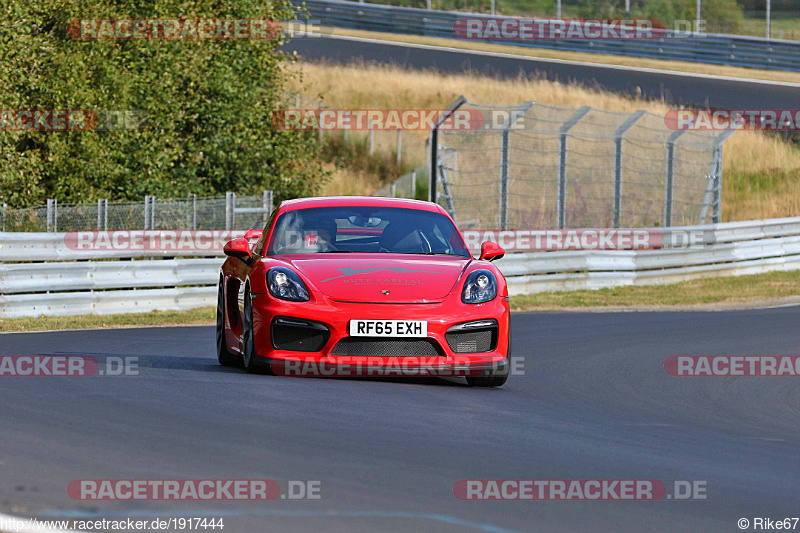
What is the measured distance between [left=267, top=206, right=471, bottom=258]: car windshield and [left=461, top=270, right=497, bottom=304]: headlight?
641 mm

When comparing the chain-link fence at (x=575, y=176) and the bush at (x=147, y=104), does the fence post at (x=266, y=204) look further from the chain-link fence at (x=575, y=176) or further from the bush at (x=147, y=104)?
the bush at (x=147, y=104)

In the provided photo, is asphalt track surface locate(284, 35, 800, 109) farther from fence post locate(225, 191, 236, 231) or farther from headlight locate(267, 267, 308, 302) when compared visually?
headlight locate(267, 267, 308, 302)

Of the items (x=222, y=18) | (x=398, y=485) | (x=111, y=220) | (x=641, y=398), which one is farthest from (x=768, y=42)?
(x=398, y=485)

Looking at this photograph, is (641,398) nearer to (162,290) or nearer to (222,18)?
(162,290)

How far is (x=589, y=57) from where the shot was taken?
42250 millimetres

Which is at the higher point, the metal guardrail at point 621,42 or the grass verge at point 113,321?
the metal guardrail at point 621,42

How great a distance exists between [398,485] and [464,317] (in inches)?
127

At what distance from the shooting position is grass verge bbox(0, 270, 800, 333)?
14875 mm

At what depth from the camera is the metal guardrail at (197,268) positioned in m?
15.2

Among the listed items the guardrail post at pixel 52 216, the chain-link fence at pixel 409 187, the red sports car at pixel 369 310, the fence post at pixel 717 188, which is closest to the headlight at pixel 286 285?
the red sports car at pixel 369 310

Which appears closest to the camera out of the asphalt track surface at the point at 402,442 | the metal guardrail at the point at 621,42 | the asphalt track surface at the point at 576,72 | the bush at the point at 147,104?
the asphalt track surface at the point at 402,442

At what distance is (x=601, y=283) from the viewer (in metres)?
21.4

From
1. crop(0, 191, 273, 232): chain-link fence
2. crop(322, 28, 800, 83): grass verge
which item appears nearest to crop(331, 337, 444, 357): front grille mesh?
crop(0, 191, 273, 232): chain-link fence

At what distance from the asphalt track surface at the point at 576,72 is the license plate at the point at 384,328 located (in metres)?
28.2
